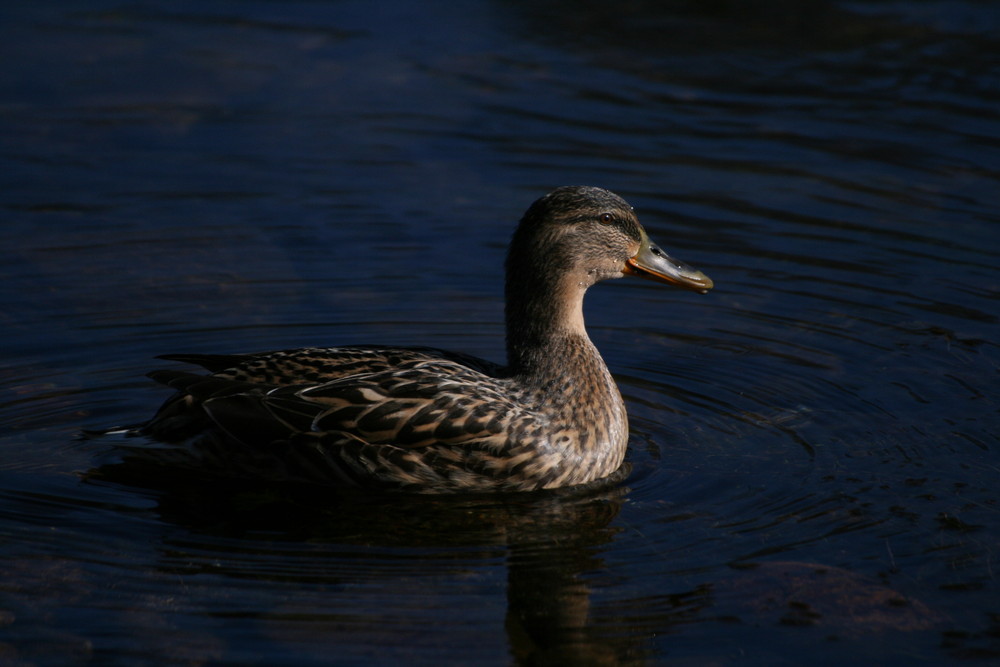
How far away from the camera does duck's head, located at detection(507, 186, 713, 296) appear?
8.62 metres

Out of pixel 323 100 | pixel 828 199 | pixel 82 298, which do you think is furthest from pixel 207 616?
pixel 323 100

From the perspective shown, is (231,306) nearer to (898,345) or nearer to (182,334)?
(182,334)

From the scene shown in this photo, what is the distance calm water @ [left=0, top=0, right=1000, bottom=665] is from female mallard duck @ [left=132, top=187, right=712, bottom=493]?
20 cm

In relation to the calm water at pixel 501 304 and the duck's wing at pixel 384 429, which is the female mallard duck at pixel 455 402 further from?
the calm water at pixel 501 304

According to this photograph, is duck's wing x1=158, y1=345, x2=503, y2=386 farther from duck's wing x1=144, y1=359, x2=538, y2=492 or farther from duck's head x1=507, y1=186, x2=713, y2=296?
duck's head x1=507, y1=186, x2=713, y2=296

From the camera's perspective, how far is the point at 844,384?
9.42 metres

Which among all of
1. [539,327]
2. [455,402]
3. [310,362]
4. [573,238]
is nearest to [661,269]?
[573,238]

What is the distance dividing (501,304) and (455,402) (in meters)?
2.52

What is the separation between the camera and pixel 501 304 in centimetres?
1066

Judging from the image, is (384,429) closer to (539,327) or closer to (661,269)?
(539,327)

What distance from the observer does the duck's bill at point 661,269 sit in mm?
8914

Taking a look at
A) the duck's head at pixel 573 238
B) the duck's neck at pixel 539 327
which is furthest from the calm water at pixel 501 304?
the duck's head at pixel 573 238

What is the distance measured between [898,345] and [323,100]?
6523mm

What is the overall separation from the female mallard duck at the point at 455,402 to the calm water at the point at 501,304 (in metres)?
0.20
